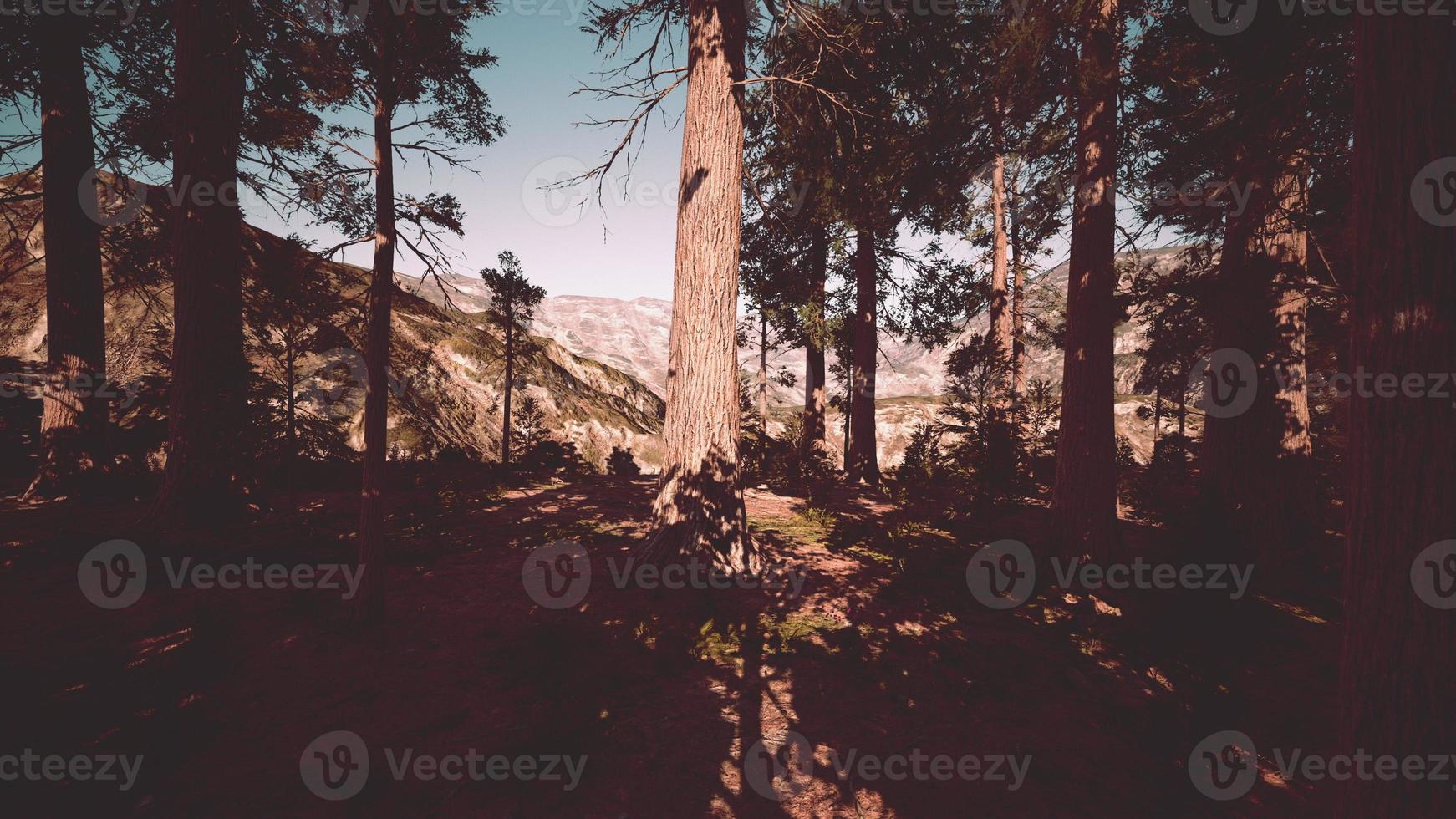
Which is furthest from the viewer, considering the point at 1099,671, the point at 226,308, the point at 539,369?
the point at 539,369

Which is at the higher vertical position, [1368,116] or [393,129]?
[393,129]

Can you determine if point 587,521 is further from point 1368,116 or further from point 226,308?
point 1368,116

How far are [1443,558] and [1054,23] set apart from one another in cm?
676

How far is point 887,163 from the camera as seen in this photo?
8562mm

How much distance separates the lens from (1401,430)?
240 centimetres

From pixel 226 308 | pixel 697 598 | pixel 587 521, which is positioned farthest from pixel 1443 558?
pixel 226 308
